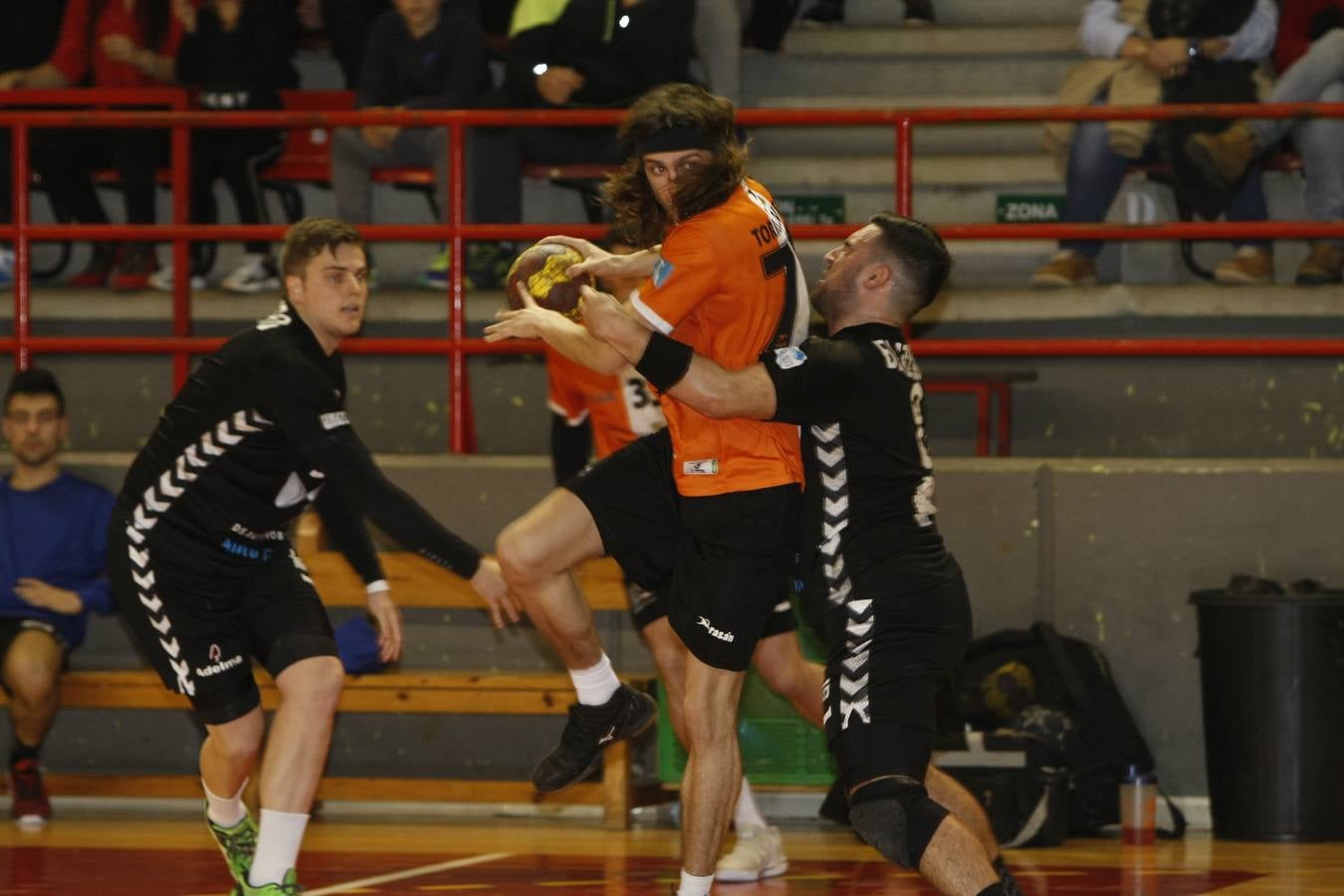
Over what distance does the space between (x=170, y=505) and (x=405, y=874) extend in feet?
5.32

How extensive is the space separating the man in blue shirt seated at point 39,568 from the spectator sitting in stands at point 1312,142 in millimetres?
5184

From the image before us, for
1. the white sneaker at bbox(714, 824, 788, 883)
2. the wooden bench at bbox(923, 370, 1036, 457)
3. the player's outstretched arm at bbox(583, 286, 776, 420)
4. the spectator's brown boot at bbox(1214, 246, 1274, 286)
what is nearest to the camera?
the player's outstretched arm at bbox(583, 286, 776, 420)

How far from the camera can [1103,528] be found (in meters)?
7.95

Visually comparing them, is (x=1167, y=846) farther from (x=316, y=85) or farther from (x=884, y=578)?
(x=316, y=85)

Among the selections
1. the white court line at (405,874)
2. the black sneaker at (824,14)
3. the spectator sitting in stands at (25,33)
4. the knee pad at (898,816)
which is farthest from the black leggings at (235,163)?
the knee pad at (898,816)

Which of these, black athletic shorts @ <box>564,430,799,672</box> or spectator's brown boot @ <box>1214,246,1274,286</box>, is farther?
spectator's brown boot @ <box>1214,246,1274,286</box>

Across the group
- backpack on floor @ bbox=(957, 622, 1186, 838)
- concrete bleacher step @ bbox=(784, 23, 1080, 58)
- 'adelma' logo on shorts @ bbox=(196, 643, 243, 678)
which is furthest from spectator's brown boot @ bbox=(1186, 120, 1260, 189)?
'adelma' logo on shorts @ bbox=(196, 643, 243, 678)

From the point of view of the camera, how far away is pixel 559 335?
5133 millimetres

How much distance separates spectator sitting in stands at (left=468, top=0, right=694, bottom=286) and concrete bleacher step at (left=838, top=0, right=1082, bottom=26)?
9.11 feet

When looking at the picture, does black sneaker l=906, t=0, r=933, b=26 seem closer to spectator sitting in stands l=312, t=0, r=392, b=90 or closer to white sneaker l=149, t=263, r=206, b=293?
spectator sitting in stands l=312, t=0, r=392, b=90

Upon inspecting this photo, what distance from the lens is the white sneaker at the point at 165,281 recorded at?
34.0ft

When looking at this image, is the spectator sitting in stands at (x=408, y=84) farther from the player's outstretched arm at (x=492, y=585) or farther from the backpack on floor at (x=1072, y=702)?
the player's outstretched arm at (x=492, y=585)

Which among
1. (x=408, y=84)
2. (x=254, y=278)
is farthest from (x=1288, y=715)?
(x=254, y=278)

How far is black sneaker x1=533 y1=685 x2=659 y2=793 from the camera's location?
5.66 m
